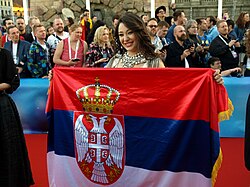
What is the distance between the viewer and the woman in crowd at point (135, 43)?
8.86 ft

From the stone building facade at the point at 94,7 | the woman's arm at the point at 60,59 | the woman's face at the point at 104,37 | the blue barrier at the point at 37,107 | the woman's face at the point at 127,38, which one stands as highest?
the stone building facade at the point at 94,7

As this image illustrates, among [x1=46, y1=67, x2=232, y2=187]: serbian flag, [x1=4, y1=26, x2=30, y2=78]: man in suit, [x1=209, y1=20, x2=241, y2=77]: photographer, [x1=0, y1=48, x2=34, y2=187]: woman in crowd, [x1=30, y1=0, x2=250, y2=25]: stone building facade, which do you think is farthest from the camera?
[x1=30, y1=0, x2=250, y2=25]: stone building facade

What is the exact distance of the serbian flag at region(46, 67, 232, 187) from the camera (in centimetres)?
255

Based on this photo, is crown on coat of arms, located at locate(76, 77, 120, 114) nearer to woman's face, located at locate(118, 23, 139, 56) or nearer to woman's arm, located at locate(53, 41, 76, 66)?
woman's face, located at locate(118, 23, 139, 56)

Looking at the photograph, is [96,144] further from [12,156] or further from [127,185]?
[12,156]

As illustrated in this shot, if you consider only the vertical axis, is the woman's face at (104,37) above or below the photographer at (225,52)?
above

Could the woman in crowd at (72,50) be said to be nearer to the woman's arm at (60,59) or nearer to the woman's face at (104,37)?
the woman's arm at (60,59)

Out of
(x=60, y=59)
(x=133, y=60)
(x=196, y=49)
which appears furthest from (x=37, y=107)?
(x=196, y=49)

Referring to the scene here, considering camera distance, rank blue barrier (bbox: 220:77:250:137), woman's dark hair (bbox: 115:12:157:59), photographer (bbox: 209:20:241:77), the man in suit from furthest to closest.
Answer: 1. photographer (bbox: 209:20:241:77)
2. the man in suit
3. blue barrier (bbox: 220:77:250:137)
4. woman's dark hair (bbox: 115:12:157:59)

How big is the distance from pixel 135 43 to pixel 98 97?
1.79 feet

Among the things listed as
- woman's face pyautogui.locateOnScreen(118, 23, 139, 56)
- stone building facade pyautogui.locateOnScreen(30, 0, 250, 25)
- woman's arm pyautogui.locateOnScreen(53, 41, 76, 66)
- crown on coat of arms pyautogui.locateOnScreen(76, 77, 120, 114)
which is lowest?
crown on coat of arms pyautogui.locateOnScreen(76, 77, 120, 114)

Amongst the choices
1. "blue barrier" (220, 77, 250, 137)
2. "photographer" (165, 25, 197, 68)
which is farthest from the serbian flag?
"photographer" (165, 25, 197, 68)

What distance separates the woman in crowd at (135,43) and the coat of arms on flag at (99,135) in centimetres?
32

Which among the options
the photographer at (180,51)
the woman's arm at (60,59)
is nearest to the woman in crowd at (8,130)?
the woman's arm at (60,59)
